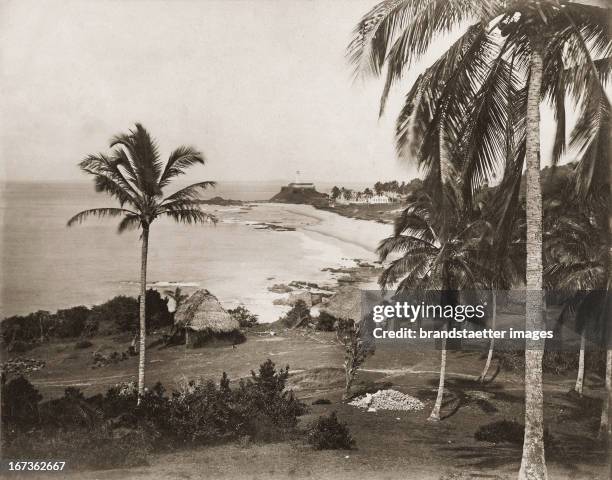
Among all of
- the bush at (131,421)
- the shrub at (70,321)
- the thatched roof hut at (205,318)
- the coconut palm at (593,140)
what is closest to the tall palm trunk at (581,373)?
the coconut palm at (593,140)

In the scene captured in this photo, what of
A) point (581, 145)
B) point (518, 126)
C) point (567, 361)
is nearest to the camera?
point (581, 145)

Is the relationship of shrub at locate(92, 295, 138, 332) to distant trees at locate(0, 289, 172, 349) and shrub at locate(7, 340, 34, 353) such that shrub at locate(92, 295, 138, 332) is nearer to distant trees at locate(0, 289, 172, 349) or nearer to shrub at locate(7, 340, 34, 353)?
distant trees at locate(0, 289, 172, 349)

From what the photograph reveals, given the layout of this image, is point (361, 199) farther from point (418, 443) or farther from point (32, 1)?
point (32, 1)

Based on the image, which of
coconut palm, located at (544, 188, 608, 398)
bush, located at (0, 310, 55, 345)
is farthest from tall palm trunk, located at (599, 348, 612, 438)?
bush, located at (0, 310, 55, 345)

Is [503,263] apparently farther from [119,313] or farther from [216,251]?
[119,313]

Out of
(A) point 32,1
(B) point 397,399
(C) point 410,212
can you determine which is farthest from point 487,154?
(A) point 32,1

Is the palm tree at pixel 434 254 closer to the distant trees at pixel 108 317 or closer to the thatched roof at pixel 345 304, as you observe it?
the thatched roof at pixel 345 304
